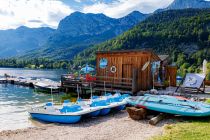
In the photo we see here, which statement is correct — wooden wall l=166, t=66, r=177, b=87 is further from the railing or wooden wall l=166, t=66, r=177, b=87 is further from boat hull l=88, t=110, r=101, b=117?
boat hull l=88, t=110, r=101, b=117

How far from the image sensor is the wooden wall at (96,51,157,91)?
82.7 ft

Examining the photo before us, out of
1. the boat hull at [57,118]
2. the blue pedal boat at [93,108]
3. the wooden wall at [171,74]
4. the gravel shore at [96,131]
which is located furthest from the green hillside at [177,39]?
the gravel shore at [96,131]

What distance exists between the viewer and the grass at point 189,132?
34.4 feet

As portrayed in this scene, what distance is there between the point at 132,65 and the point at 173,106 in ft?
33.9

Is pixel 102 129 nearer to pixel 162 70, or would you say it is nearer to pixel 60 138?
pixel 60 138

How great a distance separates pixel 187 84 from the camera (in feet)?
82.2

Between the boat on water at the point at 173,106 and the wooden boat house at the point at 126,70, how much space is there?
7.21 meters

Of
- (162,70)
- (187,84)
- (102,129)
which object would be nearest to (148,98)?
(102,129)

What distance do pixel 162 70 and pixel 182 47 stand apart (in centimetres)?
12102

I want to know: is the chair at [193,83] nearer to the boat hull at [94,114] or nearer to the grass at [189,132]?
the boat hull at [94,114]

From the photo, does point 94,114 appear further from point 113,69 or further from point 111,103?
point 113,69

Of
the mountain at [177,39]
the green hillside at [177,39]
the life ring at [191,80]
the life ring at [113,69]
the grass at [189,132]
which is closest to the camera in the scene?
the grass at [189,132]

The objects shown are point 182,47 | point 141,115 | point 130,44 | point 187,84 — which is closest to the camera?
point 141,115

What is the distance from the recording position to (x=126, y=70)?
26172 millimetres
